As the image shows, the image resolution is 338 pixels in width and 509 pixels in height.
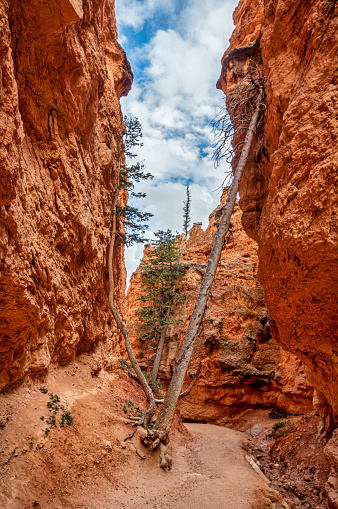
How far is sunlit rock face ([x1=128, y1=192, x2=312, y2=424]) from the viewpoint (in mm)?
14320

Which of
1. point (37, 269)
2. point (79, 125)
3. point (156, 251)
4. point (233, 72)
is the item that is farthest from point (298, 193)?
point (156, 251)

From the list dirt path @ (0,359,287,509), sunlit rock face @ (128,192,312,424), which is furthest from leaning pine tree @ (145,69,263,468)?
sunlit rock face @ (128,192,312,424)

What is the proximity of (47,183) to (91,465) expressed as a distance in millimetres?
5857

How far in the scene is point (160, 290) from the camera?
1858 centimetres

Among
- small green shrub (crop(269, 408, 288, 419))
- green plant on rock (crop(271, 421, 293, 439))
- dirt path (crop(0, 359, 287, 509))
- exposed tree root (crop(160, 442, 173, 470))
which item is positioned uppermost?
dirt path (crop(0, 359, 287, 509))

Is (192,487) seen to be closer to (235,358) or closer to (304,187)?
(304,187)

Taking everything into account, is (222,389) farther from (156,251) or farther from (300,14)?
(300,14)

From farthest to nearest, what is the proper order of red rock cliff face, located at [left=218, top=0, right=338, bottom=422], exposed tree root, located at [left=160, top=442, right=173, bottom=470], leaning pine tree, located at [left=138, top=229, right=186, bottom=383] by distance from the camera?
leaning pine tree, located at [left=138, top=229, right=186, bottom=383], exposed tree root, located at [left=160, top=442, right=173, bottom=470], red rock cliff face, located at [left=218, top=0, right=338, bottom=422]

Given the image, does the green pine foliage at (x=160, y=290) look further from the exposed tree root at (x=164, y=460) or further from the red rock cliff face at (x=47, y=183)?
the exposed tree root at (x=164, y=460)

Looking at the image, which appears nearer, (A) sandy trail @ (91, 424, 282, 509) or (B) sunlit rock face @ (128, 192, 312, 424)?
(A) sandy trail @ (91, 424, 282, 509)

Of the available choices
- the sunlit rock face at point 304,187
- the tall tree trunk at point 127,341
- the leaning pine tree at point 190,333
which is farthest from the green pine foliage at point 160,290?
the sunlit rock face at point 304,187

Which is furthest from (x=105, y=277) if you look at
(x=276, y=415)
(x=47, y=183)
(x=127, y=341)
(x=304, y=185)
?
(x=276, y=415)

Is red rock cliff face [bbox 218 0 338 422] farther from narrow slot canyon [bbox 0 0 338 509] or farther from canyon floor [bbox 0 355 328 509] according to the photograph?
canyon floor [bbox 0 355 328 509]

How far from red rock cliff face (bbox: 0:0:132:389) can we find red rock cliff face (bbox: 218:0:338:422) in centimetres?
448
